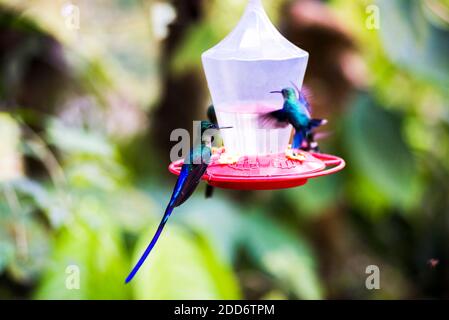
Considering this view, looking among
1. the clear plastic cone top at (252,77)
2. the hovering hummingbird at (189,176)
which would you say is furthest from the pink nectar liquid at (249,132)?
the hovering hummingbird at (189,176)

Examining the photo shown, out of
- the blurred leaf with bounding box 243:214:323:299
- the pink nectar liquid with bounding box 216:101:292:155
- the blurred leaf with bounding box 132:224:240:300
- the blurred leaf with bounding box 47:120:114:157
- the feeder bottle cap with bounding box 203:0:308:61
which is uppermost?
the feeder bottle cap with bounding box 203:0:308:61

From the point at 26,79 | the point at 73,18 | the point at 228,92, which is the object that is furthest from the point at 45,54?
the point at 228,92

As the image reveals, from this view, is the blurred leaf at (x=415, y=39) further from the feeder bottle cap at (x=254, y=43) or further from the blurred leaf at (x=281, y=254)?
the blurred leaf at (x=281, y=254)

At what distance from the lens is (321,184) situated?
405cm

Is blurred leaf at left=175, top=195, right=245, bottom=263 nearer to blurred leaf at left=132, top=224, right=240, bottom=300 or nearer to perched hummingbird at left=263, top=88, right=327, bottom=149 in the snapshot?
blurred leaf at left=132, top=224, right=240, bottom=300

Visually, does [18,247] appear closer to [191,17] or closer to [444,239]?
[191,17]

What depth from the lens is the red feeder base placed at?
173 cm

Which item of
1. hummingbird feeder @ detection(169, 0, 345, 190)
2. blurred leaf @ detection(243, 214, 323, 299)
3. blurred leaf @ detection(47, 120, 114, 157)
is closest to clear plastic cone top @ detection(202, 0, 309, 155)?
hummingbird feeder @ detection(169, 0, 345, 190)

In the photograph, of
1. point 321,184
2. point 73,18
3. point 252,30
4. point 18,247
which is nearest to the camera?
point 252,30

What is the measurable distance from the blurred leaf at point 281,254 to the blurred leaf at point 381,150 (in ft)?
2.15

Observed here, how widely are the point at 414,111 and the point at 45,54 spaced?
9.25 ft

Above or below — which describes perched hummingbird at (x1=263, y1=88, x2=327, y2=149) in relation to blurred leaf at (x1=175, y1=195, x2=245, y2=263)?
above

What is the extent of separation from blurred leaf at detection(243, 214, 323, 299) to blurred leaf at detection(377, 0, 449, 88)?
1.32 m

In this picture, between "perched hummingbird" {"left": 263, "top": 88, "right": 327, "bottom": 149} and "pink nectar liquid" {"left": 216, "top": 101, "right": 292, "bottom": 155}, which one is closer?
"perched hummingbird" {"left": 263, "top": 88, "right": 327, "bottom": 149}
